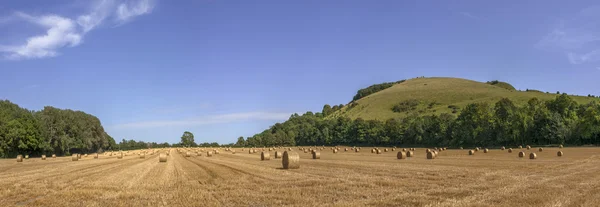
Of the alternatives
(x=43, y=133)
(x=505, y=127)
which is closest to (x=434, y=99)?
(x=505, y=127)

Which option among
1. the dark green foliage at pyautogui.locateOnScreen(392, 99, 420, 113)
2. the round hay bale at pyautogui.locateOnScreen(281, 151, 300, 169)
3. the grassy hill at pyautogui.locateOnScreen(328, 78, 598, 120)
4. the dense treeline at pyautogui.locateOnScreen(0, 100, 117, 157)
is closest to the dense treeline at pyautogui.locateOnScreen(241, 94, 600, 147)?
the grassy hill at pyautogui.locateOnScreen(328, 78, 598, 120)

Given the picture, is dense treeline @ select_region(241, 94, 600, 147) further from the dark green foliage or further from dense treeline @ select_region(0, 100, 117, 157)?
dense treeline @ select_region(0, 100, 117, 157)

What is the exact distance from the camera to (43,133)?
91312mm

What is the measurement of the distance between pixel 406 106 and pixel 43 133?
12046cm

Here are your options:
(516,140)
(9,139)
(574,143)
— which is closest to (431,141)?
(516,140)

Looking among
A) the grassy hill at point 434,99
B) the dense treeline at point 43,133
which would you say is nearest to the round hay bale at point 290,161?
the dense treeline at point 43,133

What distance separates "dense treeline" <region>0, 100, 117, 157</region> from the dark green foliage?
104 m

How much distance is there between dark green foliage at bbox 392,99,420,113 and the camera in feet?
540

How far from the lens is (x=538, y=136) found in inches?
3204

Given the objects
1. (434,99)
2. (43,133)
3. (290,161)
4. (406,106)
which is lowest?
(290,161)

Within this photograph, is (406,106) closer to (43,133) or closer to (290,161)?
(43,133)

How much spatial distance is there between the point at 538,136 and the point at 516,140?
393 centimetres

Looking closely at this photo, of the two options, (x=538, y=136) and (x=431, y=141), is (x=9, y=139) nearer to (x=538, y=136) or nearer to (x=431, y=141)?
(x=431, y=141)

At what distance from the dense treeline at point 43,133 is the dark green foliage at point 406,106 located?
10403 centimetres
